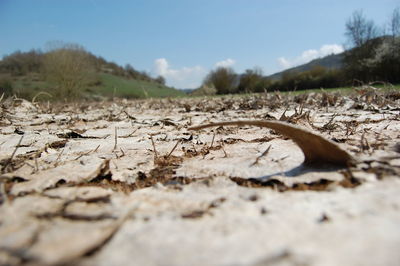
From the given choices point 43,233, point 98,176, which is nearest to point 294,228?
point 43,233

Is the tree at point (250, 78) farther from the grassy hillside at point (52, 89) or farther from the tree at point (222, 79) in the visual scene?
the grassy hillside at point (52, 89)

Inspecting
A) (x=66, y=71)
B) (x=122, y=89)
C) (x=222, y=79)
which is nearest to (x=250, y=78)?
(x=222, y=79)

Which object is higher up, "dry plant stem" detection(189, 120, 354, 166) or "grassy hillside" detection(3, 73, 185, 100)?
"grassy hillside" detection(3, 73, 185, 100)

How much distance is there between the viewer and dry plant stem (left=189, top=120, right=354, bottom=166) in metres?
0.77

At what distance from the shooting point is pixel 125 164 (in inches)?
42.7

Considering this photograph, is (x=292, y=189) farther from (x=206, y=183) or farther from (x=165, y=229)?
(x=165, y=229)

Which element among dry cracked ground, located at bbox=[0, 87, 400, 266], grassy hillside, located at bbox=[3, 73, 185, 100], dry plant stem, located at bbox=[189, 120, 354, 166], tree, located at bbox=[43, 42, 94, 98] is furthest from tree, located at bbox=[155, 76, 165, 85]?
dry plant stem, located at bbox=[189, 120, 354, 166]

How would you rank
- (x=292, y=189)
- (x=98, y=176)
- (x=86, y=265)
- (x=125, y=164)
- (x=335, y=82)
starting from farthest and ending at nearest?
(x=335, y=82) < (x=125, y=164) < (x=98, y=176) < (x=292, y=189) < (x=86, y=265)

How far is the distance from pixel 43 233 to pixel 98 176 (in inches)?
15.1

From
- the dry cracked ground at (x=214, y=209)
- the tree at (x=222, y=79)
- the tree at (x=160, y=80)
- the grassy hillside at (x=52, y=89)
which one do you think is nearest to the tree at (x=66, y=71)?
the grassy hillside at (x=52, y=89)

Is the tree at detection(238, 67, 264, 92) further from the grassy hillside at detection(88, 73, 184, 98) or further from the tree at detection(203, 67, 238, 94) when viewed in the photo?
the grassy hillside at detection(88, 73, 184, 98)

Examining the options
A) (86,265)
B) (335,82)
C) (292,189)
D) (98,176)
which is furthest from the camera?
(335,82)

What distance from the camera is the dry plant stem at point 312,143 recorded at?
772 millimetres

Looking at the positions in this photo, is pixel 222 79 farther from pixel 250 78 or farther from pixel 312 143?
pixel 312 143
